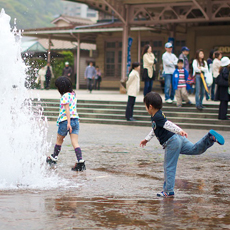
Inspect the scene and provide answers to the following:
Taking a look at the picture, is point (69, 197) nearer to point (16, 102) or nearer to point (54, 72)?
point (16, 102)

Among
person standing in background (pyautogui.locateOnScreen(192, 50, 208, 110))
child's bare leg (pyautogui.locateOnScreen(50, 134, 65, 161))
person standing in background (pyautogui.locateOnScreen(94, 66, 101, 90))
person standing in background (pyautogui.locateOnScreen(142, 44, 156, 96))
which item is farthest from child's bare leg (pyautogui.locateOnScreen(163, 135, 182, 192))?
person standing in background (pyautogui.locateOnScreen(94, 66, 101, 90))

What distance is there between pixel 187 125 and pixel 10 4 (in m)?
6.74

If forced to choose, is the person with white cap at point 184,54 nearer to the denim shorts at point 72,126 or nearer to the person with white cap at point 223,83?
the person with white cap at point 223,83

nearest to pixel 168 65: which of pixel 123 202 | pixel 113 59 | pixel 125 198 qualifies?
pixel 125 198

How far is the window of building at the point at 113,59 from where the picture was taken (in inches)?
1312

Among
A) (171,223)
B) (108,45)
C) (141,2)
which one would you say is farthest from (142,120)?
(108,45)

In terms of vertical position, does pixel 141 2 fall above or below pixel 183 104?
above

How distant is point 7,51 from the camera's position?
7184mm

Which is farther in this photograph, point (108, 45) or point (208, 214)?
point (108, 45)

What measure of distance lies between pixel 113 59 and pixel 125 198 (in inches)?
1116

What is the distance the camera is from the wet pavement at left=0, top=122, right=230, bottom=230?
462 cm

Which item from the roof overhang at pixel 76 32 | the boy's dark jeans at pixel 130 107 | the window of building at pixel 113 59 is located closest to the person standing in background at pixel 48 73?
the roof overhang at pixel 76 32

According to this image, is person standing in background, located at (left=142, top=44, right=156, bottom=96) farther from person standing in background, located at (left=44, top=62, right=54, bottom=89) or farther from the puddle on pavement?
person standing in background, located at (left=44, top=62, right=54, bottom=89)

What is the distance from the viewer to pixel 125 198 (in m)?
5.72
